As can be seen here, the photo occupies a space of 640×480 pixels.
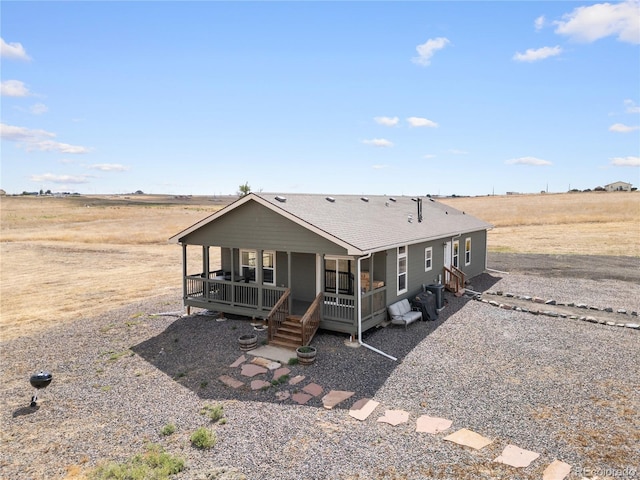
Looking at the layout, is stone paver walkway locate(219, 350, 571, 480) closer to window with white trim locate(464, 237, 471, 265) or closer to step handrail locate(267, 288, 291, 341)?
step handrail locate(267, 288, 291, 341)

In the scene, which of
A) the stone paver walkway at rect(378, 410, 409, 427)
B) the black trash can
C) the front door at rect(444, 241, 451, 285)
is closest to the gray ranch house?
the black trash can

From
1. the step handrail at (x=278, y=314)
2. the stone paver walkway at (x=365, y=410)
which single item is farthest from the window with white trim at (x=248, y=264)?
the stone paver walkway at (x=365, y=410)

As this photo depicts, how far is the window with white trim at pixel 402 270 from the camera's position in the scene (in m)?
15.8

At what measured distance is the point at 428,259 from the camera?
18438mm

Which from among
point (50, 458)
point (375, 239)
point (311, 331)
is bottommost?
point (50, 458)

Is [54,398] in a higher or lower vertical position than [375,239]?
lower

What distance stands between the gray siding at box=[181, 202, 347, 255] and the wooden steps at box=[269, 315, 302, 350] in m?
2.39

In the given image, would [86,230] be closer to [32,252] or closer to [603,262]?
[32,252]

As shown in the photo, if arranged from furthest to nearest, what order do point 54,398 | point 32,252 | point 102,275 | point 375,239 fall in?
1. point 32,252
2. point 102,275
3. point 375,239
4. point 54,398

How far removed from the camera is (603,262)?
28188 millimetres

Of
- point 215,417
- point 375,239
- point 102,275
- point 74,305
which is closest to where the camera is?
point 215,417

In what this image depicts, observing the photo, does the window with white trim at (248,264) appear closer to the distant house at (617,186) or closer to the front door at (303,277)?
the front door at (303,277)

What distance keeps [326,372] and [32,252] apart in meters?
36.8

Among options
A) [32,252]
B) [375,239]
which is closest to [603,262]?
[375,239]
